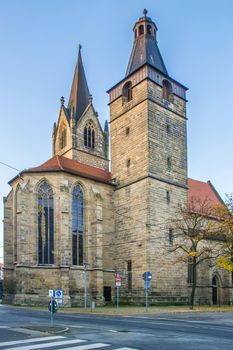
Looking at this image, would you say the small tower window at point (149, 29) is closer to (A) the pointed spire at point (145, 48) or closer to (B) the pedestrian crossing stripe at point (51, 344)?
(A) the pointed spire at point (145, 48)

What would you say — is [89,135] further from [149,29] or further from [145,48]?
[145,48]

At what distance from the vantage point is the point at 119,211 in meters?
38.5

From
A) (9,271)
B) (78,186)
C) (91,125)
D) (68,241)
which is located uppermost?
(91,125)

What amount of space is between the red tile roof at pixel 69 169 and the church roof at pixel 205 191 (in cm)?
1082

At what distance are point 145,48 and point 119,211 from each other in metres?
15.8

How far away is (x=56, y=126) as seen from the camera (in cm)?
5475

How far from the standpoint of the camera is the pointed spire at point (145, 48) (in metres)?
39.4

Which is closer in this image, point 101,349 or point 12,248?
point 101,349

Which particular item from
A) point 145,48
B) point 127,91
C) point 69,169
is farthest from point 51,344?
point 145,48

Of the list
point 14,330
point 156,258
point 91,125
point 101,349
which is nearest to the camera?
point 101,349

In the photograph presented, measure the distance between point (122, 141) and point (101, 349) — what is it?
30613 millimetres

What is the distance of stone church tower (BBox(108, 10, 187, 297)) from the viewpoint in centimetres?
3484

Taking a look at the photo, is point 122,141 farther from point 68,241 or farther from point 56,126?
point 56,126

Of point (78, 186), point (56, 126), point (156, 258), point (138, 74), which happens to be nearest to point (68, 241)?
point (78, 186)
